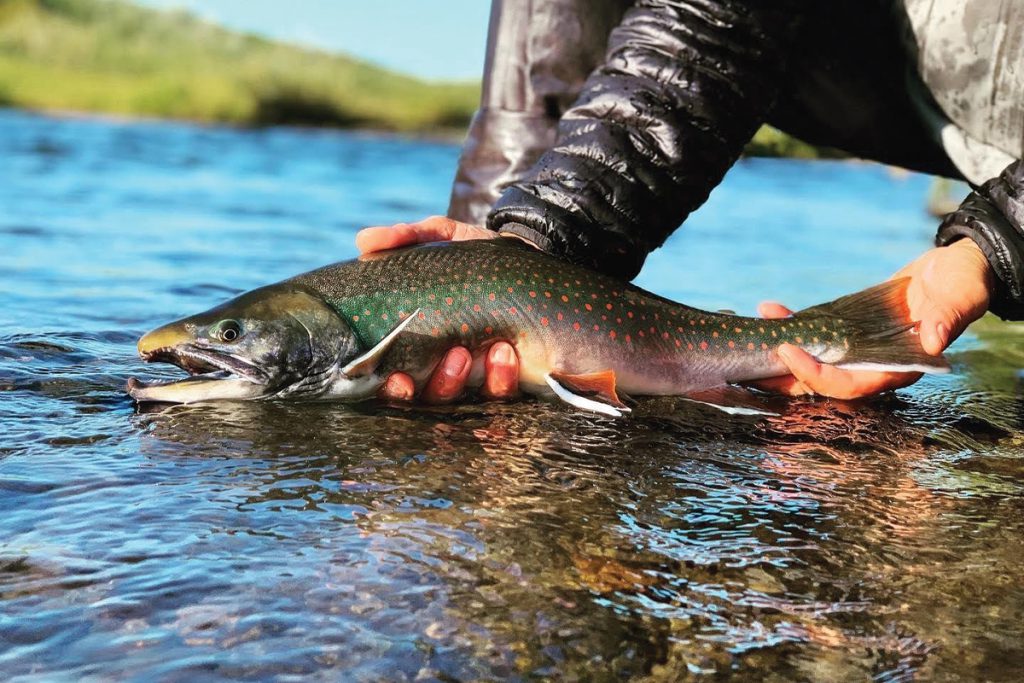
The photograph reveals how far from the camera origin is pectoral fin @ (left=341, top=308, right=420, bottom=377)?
10.3 feet

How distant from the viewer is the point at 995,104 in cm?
416

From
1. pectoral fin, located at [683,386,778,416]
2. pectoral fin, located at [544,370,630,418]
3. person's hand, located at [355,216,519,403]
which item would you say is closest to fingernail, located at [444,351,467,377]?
person's hand, located at [355,216,519,403]

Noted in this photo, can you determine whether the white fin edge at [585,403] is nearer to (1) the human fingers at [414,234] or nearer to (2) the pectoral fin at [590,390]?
(2) the pectoral fin at [590,390]

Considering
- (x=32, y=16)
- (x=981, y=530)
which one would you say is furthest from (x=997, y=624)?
(x=32, y=16)

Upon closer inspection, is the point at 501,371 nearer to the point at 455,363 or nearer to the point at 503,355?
the point at 503,355

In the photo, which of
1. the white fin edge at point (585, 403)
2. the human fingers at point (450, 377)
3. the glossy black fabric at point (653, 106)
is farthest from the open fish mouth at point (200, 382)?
the glossy black fabric at point (653, 106)

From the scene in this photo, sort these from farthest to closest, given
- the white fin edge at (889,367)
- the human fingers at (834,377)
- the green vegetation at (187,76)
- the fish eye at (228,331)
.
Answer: the green vegetation at (187,76)
the human fingers at (834,377)
the white fin edge at (889,367)
the fish eye at (228,331)

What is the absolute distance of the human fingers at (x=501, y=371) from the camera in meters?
3.31

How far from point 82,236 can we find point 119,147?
12011 mm

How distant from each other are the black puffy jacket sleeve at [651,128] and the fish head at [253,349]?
84 centimetres

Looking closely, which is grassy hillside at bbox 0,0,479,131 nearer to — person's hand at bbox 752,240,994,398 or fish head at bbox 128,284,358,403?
fish head at bbox 128,284,358,403

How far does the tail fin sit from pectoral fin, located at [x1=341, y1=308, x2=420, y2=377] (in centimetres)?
123

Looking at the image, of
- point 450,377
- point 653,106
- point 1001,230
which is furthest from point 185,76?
point 1001,230

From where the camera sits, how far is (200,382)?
10.3 ft
